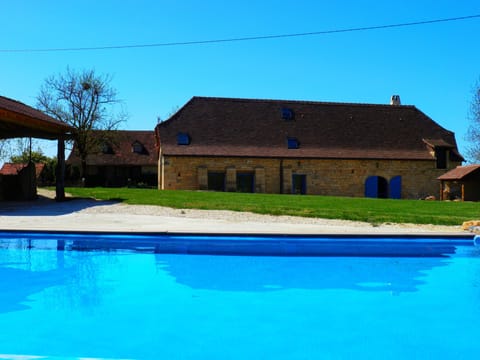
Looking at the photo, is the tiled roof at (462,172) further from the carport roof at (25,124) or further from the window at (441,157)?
the carport roof at (25,124)

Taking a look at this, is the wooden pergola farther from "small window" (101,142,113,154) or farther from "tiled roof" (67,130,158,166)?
"small window" (101,142,113,154)

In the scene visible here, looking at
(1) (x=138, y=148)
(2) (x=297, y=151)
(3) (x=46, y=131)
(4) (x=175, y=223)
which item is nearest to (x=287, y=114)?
(2) (x=297, y=151)

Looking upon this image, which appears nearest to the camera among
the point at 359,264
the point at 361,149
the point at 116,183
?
the point at 359,264

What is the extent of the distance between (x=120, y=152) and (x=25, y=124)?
24936 mm

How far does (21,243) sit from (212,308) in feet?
14.6

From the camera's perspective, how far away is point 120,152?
128ft

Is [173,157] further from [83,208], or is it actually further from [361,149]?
[83,208]

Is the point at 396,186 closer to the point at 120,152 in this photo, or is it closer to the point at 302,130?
the point at 302,130

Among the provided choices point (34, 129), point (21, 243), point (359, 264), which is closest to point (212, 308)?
point (359, 264)

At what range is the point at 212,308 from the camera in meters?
4.95

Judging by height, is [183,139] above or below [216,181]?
above

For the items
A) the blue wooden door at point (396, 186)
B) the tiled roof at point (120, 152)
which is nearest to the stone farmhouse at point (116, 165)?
the tiled roof at point (120, 152)

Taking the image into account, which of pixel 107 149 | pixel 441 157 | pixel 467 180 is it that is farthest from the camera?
pixel 107 149

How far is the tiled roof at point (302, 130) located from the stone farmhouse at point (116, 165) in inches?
353
